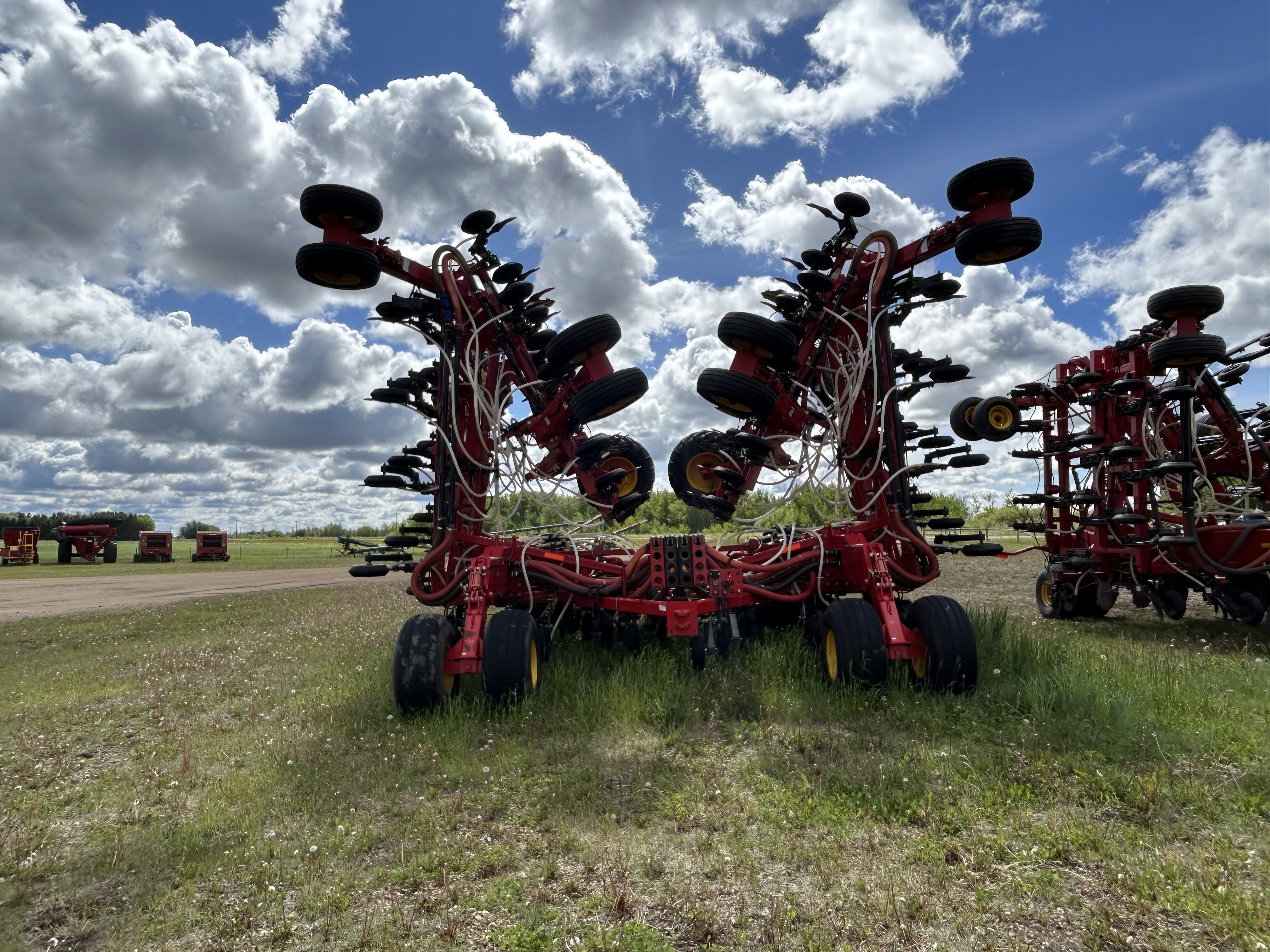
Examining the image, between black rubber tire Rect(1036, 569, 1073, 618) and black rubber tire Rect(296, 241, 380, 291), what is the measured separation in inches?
456

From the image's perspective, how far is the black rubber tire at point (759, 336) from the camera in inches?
277

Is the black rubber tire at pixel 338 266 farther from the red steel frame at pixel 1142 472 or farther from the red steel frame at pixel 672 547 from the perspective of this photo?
the red steel frame at pixel 1142 472

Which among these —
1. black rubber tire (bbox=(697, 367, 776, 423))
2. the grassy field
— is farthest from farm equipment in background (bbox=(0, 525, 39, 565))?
black rubber tire (bbox=(697, 367, 776, 423))

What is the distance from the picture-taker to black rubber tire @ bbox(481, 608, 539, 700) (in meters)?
5.61

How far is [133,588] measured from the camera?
2239 cm

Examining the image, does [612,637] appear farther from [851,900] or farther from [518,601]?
[851,900]

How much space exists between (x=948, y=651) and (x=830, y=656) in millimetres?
936

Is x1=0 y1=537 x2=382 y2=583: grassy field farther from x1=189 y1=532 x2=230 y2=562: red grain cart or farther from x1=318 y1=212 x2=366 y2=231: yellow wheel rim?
x1=318 y1=212 x2=366 y2=231: yellow wheel rim

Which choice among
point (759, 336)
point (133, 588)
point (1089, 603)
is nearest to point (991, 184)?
point (759, 336)

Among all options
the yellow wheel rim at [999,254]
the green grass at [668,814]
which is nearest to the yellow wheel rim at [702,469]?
the green grass at [668,814]

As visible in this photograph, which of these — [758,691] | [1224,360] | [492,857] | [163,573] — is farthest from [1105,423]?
[163,573]

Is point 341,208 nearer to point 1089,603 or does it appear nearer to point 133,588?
point 1089,603

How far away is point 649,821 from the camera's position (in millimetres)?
3908

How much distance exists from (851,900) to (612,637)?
16.2ft
